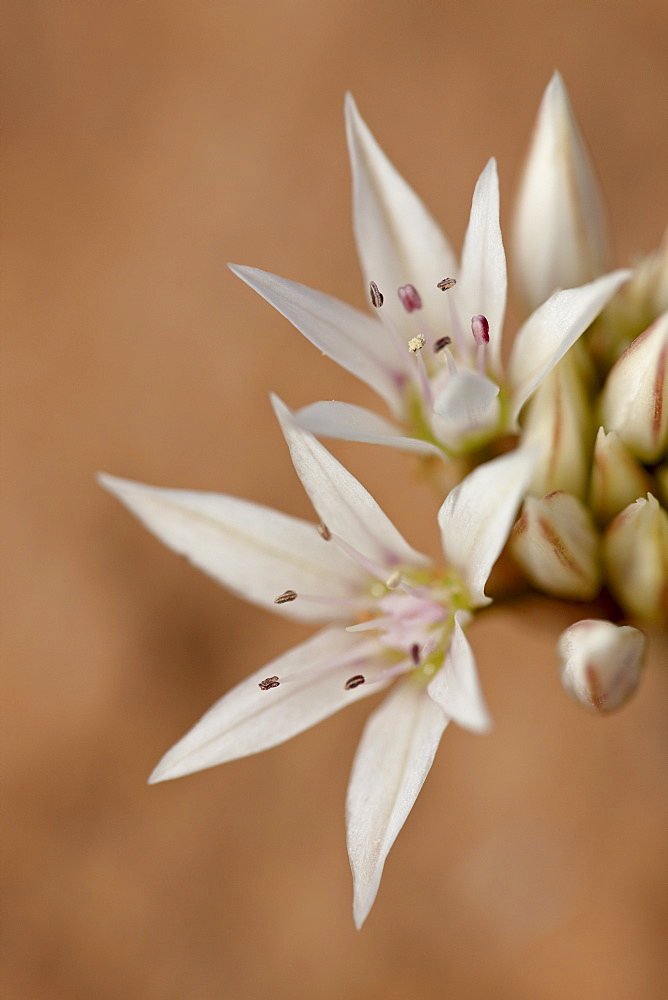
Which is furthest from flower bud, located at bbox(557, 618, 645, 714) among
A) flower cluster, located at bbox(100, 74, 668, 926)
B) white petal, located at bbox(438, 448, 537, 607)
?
white petal, located at bbox(438, 448, 537, 607)

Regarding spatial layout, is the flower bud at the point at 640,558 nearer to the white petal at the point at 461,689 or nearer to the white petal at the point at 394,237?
the white petal at the point at 461,689

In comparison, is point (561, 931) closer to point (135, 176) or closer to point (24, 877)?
point (24, 877)

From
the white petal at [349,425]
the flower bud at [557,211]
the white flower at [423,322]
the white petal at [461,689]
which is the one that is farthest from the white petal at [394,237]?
the white petal at [461,689]

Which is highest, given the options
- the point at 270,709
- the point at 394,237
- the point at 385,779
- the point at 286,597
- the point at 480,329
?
the point at 394,237

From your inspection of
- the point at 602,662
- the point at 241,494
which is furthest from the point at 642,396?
the point at 241,494

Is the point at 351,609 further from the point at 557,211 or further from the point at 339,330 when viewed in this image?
the point at 557,211

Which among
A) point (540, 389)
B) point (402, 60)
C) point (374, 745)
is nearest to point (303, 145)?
point (402, 60)
